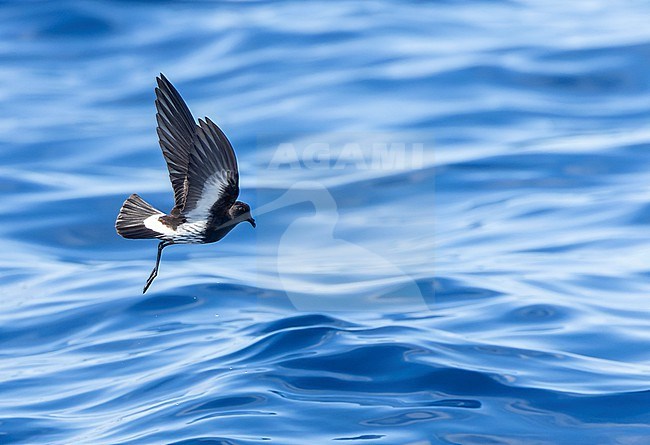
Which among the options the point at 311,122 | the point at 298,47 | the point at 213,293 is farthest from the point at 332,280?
the point at 298,47

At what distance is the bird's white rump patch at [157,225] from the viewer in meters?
4.73

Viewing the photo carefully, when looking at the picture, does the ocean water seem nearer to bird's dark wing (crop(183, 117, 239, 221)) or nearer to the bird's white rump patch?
the bird's white rump patch

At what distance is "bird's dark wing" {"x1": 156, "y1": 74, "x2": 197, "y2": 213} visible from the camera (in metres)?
4.79

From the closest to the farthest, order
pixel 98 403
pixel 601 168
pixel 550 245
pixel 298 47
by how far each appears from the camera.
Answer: pixel 98 403 < pixel 550 245 < pixel 601 168 < pixel 298 47

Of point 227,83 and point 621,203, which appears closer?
point 621,203

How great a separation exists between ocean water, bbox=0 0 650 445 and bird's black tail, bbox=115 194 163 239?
290 centimetres

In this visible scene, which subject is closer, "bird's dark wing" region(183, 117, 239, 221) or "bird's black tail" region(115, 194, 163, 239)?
"bird's dark wing" region(183, 117, 239, 221)

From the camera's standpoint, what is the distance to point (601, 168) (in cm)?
1412

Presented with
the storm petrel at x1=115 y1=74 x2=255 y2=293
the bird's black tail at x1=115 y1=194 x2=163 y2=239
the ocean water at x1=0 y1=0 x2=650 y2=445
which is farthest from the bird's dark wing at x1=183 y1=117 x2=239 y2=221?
the ocean water at x1=0 y1=0 x2=650 y2=445

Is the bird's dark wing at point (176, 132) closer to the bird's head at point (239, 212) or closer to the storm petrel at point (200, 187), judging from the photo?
the storm petrel at point (200, 187)

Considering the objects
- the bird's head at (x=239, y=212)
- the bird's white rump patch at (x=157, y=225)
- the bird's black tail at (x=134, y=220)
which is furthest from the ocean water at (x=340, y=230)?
the bird's head at (x=239, y=212)

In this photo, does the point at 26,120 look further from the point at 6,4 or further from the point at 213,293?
the point at 213,293

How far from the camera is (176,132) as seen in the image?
4977 mm

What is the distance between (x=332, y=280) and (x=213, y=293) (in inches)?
47.0
